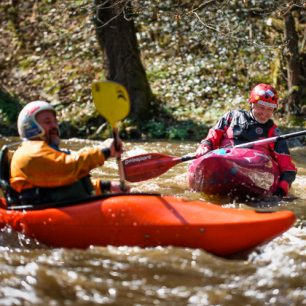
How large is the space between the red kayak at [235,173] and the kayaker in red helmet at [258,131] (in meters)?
0.18

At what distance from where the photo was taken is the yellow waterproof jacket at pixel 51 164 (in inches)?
191

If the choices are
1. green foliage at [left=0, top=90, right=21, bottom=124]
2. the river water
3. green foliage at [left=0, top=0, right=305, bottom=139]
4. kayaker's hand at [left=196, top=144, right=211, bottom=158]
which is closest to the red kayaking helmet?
kayaker's hand at [left=196, top=144, right=211, bottom=158]

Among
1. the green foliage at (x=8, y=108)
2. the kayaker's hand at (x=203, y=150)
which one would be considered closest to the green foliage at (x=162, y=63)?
the green foliage at (x=8, y=108)

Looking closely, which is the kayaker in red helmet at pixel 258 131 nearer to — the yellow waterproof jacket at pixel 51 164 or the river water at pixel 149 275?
the river water at pixel 149 275

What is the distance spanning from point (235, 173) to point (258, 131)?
75cm

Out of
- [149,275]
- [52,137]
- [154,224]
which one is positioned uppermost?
[52,137]

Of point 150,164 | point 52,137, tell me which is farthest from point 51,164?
point 150,164

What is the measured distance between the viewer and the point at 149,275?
4.34 m

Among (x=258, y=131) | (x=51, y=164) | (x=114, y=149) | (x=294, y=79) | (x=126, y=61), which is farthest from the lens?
(x=126, y=61)

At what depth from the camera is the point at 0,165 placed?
17.2 feet

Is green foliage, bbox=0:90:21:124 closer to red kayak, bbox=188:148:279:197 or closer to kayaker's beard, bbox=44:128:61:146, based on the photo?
red kayak, bbox=188:148:279:197

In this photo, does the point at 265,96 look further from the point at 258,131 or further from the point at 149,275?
the point at 149,275

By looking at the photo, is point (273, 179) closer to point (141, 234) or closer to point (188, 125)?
point (141, 234)

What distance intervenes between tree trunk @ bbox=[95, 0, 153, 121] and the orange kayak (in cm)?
675
